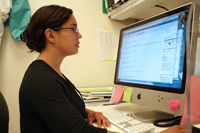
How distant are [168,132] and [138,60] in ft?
1.37

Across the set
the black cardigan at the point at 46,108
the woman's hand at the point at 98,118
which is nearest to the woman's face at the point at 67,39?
the black cardigan at the point at 46,108

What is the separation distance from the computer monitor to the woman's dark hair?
16.5 inches

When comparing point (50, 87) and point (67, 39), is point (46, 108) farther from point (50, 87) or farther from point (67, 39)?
point (67, 39)

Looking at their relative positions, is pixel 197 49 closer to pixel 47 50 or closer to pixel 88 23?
pixel 47 50

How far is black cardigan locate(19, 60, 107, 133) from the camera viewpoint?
1.71ft

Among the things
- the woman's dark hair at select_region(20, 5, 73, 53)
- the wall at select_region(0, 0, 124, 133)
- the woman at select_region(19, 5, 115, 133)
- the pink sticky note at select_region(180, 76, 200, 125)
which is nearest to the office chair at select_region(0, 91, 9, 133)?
the woman at select_region(19, 5, 115, 133)

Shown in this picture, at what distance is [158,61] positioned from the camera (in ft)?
2.36

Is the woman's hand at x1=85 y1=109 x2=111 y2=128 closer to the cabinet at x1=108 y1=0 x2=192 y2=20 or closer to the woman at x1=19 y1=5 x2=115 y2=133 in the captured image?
the woman at x1=19 y1=5 x2=115 y2=133

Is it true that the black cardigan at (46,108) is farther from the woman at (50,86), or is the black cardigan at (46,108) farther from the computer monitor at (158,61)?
the computer monitor at (158,61)

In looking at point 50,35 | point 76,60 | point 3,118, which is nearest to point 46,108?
point 3,118

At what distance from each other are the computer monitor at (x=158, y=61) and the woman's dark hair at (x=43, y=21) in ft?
1.37

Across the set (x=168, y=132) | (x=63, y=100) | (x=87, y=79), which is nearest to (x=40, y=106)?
(x=63, y=100)

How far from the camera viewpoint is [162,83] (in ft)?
2.24

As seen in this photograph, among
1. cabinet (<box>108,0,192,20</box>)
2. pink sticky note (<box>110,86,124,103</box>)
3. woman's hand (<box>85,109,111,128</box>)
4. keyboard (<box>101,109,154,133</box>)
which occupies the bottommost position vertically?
woman's hand (<box>85,109,111,128</box>)
